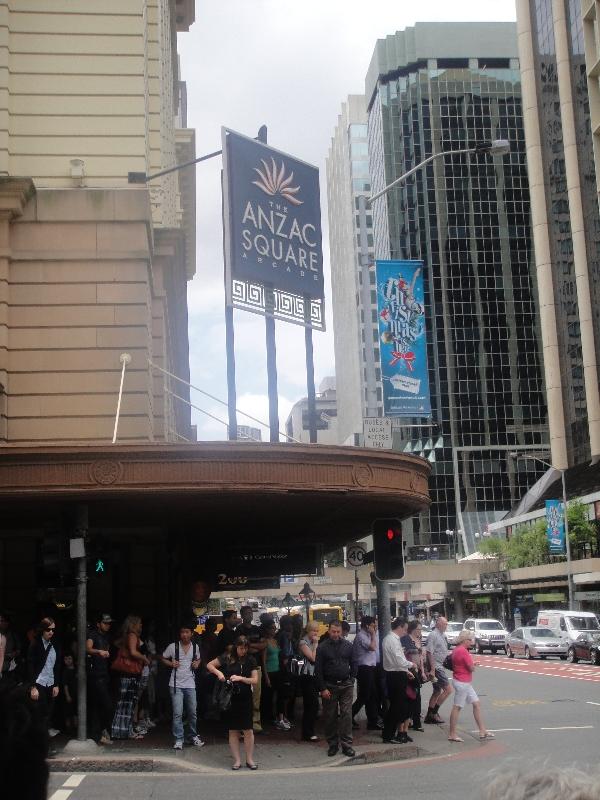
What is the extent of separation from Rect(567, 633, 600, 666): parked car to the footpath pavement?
2414 cm

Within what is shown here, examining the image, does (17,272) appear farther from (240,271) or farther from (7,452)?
(7,452)

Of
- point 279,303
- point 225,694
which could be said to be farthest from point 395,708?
point 279,303

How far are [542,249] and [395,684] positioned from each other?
75776 millimetres

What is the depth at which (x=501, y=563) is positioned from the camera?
83.1 metres

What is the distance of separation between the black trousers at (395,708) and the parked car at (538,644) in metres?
30.5

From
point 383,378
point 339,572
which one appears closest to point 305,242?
point 383,378

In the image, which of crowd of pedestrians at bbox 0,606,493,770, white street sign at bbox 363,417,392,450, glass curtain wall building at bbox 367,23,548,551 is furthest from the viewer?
glass curtain wall building at bbox 367,23,548,551

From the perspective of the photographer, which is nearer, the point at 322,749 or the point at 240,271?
the point at 322,749

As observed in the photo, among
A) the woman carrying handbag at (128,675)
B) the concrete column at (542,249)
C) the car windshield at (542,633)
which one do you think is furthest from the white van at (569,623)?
the concrete column at (542,249)

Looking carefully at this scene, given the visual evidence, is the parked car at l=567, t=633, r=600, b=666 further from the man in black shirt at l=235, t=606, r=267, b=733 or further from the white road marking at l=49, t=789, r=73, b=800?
the white road marking at l=49, t=789, r=73, b=800

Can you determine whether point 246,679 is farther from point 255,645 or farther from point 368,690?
point 368,690

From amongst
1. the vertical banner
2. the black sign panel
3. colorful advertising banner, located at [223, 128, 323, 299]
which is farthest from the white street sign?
the vertical banner

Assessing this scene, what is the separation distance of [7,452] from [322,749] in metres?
5.67

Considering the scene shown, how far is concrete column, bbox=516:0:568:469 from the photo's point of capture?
83.2 meters
